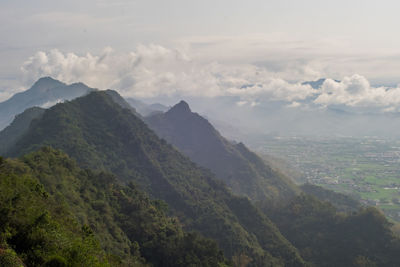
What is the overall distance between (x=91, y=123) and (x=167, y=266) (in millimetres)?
71425

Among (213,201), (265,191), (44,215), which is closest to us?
(44,215)

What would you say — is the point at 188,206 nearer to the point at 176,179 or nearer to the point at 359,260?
the point at 176,179

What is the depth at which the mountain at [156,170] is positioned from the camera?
246 ft

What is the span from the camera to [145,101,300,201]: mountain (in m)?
140

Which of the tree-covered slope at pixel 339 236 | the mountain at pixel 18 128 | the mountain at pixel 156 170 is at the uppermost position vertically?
the mountain at pixel 18 128

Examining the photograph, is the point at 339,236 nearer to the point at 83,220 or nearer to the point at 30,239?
the point at 83,220

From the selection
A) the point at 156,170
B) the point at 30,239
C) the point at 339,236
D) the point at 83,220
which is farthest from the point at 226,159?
the point at 30,239

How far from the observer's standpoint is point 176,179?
101 metres

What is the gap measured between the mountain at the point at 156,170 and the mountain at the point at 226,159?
31638 millimetres

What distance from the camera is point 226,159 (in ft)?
523

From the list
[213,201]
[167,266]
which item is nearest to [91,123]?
[213,201]

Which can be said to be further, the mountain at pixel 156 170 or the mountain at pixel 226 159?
the mountain at pixel 226 159

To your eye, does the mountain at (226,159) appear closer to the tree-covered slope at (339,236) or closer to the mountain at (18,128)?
the tree-covered slope at (339,236)

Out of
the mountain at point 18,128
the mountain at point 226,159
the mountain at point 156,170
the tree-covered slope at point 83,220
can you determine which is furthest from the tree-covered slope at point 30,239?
the mountain at point 18,128
